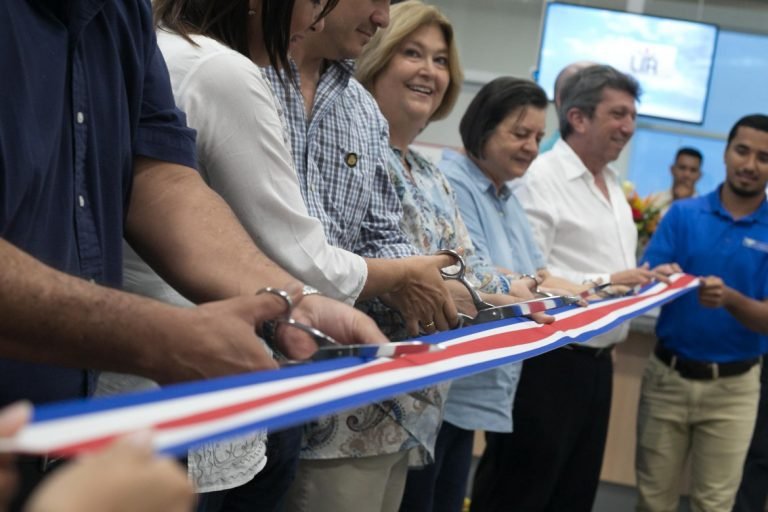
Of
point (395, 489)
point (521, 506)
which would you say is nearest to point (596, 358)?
point (521, 506)

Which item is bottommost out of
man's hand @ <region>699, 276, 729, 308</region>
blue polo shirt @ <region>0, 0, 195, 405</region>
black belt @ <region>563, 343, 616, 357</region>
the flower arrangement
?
black belt @ <region>563, 343, 616, 357</region>

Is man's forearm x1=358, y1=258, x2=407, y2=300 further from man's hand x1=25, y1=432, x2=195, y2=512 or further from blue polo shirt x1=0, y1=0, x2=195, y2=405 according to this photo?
man's hand x1=25, y1=432, x2=195, y2=512

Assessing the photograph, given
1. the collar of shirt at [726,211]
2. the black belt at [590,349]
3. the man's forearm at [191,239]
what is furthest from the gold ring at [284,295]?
the collar of shirt at [726,211]

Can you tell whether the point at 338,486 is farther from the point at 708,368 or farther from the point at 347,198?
the point at 708,368

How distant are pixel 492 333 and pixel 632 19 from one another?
5803mm

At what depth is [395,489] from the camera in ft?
7.46

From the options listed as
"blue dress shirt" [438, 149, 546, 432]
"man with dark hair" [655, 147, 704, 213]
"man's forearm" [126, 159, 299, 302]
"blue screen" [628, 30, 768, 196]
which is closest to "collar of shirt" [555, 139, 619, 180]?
"blue dress shirt" [438, 149, 546, 432]

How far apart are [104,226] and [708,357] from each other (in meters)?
3.52

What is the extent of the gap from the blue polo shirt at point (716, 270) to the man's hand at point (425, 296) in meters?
2.70

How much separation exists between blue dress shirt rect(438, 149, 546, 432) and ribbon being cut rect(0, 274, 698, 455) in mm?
1560

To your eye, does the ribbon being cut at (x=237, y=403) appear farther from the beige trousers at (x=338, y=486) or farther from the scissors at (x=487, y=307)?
the beige trousers at (x=338, y=486)

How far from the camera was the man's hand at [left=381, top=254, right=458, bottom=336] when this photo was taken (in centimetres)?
178

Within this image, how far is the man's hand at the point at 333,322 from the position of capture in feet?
3.52

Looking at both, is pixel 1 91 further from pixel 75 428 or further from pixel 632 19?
pixel 632 19
